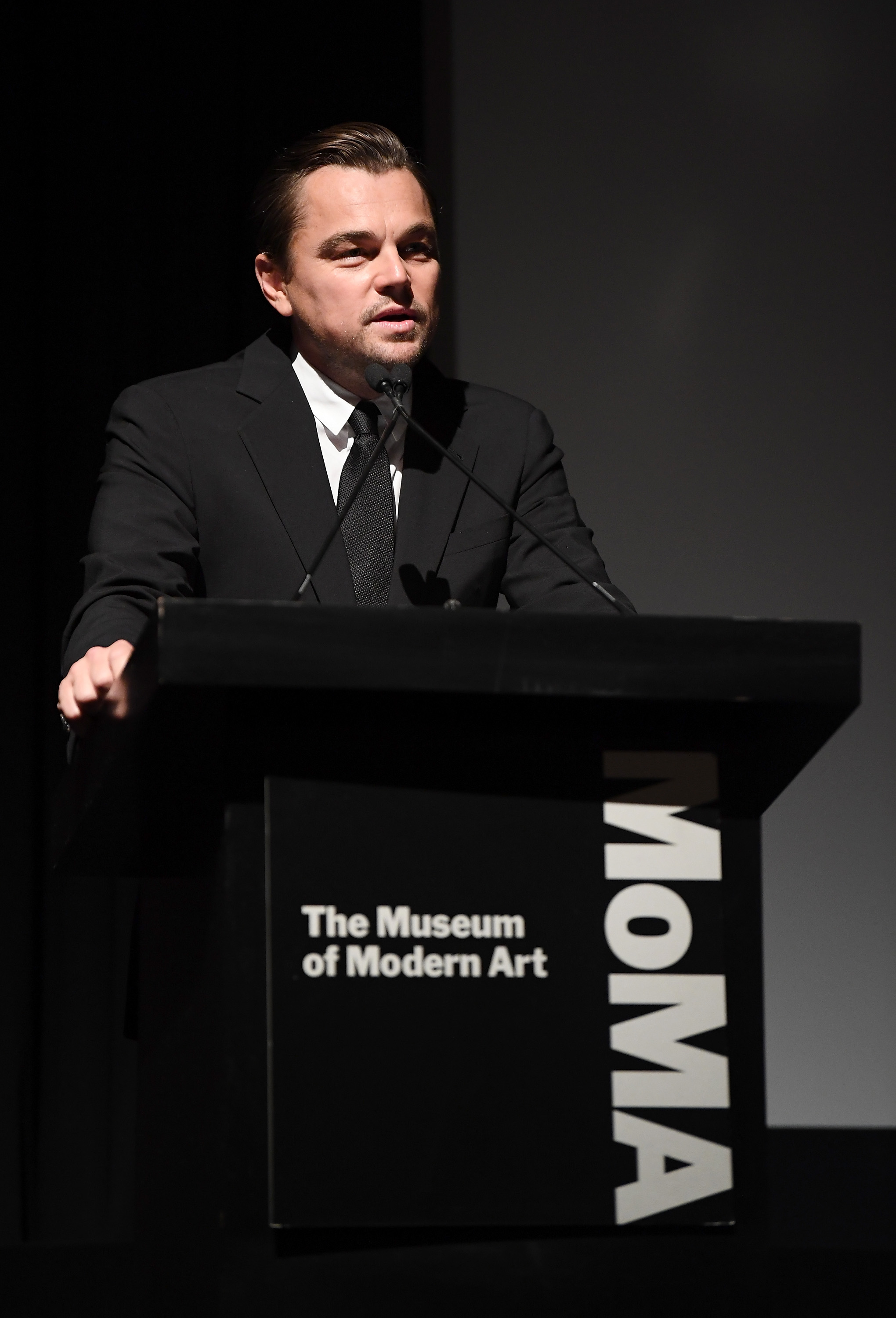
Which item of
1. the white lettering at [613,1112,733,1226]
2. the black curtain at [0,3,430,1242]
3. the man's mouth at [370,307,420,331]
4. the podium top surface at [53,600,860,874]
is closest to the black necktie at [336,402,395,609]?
the man's mouth at [370,307,420,331]

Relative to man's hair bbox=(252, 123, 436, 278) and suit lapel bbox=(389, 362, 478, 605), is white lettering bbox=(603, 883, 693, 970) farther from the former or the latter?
man's hair bbox=(252, 123, 436, 278)

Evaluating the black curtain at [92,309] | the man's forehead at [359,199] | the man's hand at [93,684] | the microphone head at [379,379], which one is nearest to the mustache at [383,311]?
the man's forehead at [359,199]

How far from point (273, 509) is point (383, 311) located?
285 mm

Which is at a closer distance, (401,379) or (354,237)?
(401,379)

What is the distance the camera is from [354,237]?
1.79 m

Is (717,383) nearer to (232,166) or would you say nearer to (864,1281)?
(232,166)

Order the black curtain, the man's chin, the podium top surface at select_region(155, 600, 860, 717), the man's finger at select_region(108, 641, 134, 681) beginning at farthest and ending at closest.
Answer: the black curtain < the man's chin < the man's finger at select_region(108, 641, 134, 681) < the podium top surface at select_region(155, 600, 860, 717)

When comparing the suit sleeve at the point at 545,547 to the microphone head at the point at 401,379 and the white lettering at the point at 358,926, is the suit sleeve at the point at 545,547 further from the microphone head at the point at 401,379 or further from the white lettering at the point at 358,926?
the white lettering at the point at 358,926

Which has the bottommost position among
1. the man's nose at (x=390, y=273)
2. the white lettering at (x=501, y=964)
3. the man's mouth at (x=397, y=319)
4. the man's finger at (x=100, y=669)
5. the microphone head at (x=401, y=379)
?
the white lettering at (x=501, y=964)

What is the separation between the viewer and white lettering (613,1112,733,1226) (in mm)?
936

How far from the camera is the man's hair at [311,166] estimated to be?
1.86 m

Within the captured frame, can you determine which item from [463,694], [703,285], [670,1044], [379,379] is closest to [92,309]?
[703,285]

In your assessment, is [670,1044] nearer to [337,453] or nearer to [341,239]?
[337,453]

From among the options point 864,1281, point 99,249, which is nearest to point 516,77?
point 99,249
